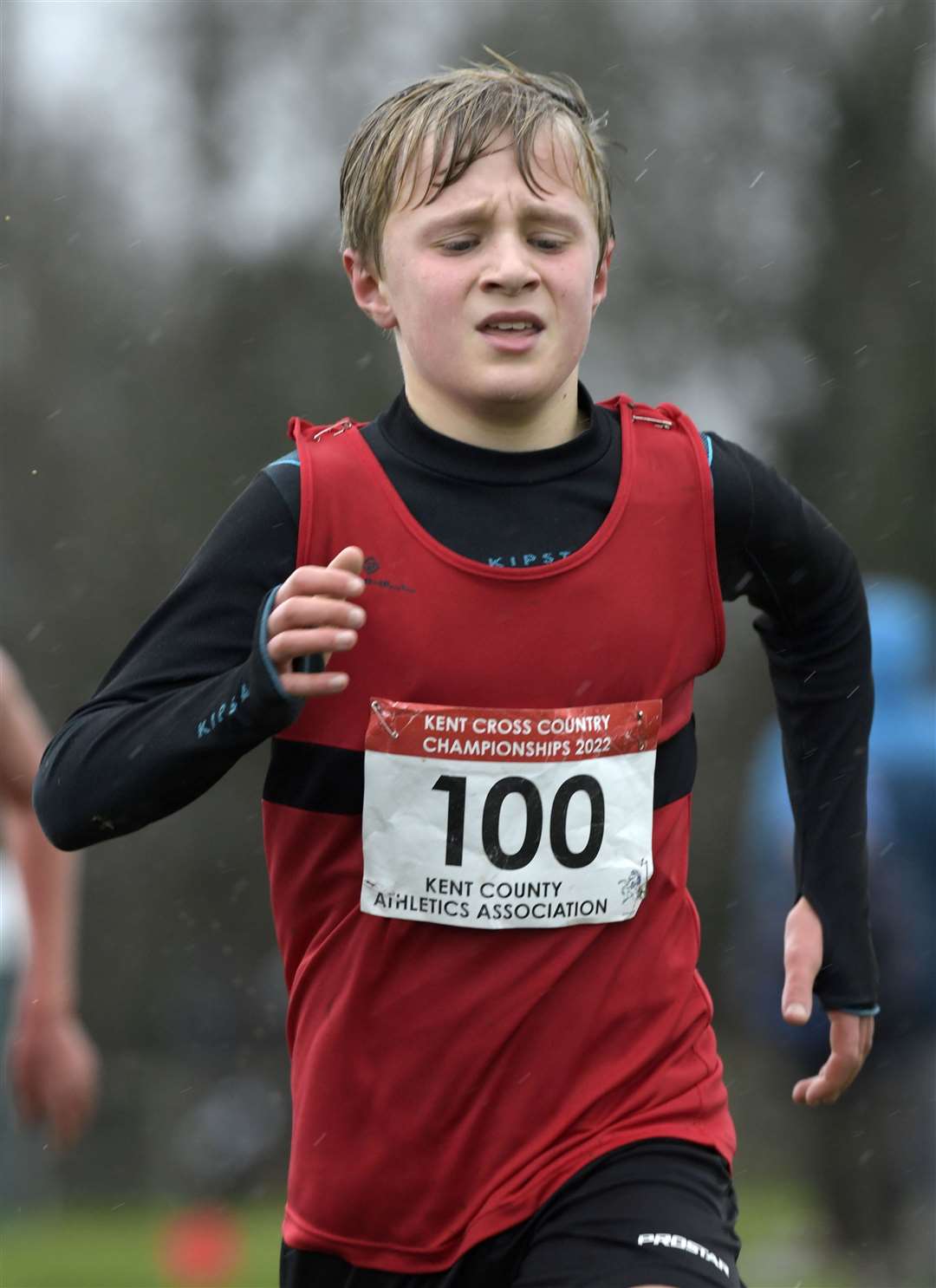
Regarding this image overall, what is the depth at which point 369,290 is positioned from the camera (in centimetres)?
343

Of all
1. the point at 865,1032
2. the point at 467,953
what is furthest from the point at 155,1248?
the point at 467,953

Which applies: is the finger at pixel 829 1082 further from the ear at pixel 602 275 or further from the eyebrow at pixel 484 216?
the eyebrow at pixel 484 216

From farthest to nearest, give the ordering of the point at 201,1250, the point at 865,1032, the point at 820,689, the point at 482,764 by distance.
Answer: the point at 201,1250
the point at 820,689
the point at 865,1032
the point at 482,764

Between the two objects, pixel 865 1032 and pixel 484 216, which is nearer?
pixel 484 216

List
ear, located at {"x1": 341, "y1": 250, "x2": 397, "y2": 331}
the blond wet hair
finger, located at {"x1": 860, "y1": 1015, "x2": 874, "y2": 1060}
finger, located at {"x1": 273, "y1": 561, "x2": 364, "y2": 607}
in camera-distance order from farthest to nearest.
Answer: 1. finger, located at {"x1": 860, "y1": 1015, "x2": 874, "y2": 1060}
2. ear, located at {"x1": 341, "y1": 250, "x2": 397, "y2": 331}
3. the blond wet hair
4. finger, located at {"x1": 273, "y1": 561, "x2": 364, "y2": 607}

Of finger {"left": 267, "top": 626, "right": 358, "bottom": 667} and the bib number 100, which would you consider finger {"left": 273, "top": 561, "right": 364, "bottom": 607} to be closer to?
finger {"left": 267, "top": 626, "right": 358, "bottom": 667}

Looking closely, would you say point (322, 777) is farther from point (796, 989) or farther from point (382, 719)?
point (796, 989)

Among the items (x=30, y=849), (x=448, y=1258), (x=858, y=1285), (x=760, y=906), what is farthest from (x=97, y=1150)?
(x=448, y=1258)

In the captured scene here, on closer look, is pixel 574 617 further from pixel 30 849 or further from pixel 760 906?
pixel 760 906

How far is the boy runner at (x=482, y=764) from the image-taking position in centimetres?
304

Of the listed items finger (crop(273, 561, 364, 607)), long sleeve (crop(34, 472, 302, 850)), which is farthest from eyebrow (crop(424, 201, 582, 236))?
finger (crop(273, 561, 364, 607))

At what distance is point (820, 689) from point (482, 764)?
0.86 m

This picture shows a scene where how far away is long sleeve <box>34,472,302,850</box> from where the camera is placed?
2.84 m

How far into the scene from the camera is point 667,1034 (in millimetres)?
3184
